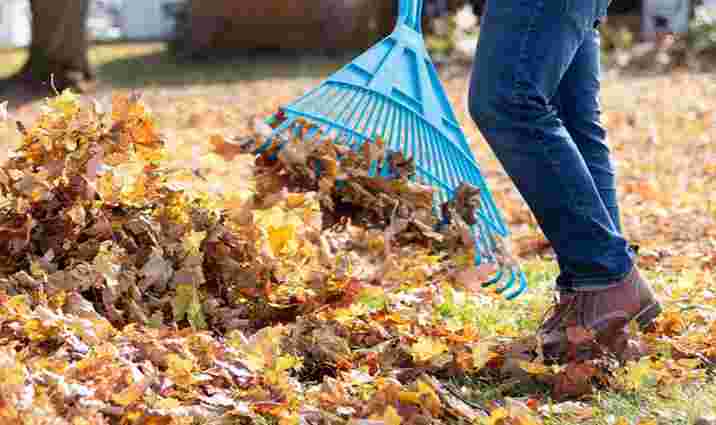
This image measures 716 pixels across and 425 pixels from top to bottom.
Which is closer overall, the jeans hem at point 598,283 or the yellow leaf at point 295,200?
the jeans hem at point 598,283

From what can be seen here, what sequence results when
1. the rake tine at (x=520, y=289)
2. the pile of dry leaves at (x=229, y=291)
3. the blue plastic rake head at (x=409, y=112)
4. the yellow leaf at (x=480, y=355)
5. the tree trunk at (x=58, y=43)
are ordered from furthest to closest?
1. the tree trunk at (x=58, y=43)
2. the blue plastic rake head at (x=409, y=112)
3. the rake tine at (x=520, y=289)
4. the yellow leaf at (x=480, y=355)
5. the pile of dry leaves at (x=229, y=291)

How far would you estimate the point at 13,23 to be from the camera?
18.6 meters

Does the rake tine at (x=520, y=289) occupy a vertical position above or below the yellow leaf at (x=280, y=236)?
below

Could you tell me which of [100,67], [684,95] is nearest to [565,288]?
[684,95]

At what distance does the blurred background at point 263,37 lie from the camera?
1042 cm

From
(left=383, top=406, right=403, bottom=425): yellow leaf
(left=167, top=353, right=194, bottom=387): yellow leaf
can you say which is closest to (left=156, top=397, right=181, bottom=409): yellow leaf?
(left=167, top=353, right=194, bottom=387): yellow leaf

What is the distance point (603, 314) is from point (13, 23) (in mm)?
17427

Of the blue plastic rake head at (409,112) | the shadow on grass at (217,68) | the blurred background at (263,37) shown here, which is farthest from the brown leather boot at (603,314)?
the shadow on grass at (217,68)

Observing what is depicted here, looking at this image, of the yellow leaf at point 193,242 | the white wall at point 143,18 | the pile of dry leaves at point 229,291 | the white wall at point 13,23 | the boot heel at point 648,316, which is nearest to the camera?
the pile of dry leaves at point 229,291

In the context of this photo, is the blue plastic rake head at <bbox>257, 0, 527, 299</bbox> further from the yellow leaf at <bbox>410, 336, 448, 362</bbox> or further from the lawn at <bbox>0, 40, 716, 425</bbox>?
the yellow leaf at <bbox>410, 336, 448, 362</bbox>

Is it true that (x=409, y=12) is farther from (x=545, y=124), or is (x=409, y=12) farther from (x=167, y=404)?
(x=167, y=404)

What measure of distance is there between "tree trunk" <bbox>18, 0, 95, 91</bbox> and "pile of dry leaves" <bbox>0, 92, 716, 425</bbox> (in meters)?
7.22

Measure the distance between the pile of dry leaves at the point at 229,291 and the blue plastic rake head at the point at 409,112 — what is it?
9 cm

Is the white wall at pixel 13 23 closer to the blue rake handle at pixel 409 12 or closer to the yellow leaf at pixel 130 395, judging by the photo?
the blue rake handle at pixel 409 12
